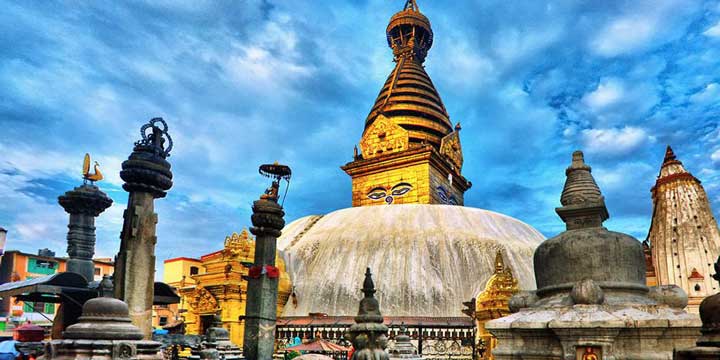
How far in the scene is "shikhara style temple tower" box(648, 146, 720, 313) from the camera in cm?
3194

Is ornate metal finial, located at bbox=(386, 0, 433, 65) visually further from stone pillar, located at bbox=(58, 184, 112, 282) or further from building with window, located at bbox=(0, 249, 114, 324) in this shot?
stone pillar, located at bbox=(58, 184, 112, 282)

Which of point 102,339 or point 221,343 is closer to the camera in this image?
point 102,339

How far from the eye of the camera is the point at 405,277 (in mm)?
25500

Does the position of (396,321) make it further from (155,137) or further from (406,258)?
(155,137)

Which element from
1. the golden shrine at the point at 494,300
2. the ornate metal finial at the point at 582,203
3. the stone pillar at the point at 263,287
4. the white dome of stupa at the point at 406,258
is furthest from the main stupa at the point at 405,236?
the ornate metal finial at the point at 582,203

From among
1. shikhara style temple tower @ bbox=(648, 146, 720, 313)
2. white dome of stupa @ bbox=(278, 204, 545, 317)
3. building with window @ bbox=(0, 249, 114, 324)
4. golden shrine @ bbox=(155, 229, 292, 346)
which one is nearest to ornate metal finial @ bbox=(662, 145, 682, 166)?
shikhara style temple tower @ bbox=(648, 146, 720, 313)

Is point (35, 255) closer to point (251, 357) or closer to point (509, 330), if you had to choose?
point (251, 357)

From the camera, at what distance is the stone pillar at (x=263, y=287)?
14.0 meters

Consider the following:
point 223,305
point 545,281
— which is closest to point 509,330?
point 545,281

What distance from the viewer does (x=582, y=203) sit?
295 inches

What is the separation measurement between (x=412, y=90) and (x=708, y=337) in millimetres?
41839

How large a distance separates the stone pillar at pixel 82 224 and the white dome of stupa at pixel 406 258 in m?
12.1

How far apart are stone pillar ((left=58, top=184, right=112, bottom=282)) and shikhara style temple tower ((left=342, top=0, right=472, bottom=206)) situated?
2534 centimetres

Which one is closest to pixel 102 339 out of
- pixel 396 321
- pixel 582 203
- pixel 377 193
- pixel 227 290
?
pixel 582 203
